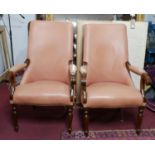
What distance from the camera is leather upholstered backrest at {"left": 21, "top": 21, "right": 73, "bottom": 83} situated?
2283 millimetres

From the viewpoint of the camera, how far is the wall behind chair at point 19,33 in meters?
3.67

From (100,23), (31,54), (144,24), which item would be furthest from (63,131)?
(144,24)

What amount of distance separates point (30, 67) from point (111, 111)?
0.98 meters

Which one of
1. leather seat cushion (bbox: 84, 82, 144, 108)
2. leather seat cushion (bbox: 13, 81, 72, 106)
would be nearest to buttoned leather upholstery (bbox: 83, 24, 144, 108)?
leather seat cushion (bbox: 84, 82, 144, 108)

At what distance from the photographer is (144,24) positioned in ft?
8.01

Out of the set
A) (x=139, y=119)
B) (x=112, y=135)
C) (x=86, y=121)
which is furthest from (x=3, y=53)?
(x=139, y=119)

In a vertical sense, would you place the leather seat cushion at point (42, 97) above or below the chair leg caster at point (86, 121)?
above

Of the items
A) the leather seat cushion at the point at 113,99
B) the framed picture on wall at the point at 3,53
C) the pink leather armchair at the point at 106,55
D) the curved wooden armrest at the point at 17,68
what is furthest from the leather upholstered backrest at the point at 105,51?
the framed picture on wall at the point at 3,53

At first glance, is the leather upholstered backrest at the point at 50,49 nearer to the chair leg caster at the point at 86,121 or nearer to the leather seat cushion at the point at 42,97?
the leather seat cushion at the point at 42,97

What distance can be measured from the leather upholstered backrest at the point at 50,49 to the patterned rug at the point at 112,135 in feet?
1.83

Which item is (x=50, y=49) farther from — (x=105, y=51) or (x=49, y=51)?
(x=105, y=51)

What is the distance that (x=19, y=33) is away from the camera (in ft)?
12.3
